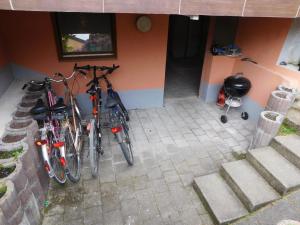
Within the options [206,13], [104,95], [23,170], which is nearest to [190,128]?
[104,95]

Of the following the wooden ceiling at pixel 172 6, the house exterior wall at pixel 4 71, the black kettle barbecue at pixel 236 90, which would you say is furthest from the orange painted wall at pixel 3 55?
the black kettle barbecue at pixel 236 90

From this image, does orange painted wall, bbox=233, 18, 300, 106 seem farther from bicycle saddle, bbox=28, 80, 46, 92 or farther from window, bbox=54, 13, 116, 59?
bicycle saddle, bbox=28, 80, 46, 92

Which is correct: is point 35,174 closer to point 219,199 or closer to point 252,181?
point 219,199

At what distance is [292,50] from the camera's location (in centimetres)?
423

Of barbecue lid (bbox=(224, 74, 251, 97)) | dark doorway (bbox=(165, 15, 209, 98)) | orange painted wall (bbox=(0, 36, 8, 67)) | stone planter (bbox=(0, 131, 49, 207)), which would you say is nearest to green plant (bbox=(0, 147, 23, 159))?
stone planter (bbox=(0, 131, 49, 207))

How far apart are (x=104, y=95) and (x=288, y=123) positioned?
390 centimetres

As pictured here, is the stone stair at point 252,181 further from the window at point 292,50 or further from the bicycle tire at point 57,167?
the bicycle tire at point 57,167

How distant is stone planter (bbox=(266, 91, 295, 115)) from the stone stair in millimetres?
523

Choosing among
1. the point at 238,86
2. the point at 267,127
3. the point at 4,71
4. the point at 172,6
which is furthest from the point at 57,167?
the point at 238,86

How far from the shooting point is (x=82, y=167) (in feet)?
12.0

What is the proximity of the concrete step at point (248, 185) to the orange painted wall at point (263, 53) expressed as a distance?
2083 mm

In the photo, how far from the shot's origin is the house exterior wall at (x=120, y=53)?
4.01 metres

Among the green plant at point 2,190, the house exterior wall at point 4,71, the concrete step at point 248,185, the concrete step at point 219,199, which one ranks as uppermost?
the house exterior wall at point 4,71

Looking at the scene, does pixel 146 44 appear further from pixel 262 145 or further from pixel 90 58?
pixel 262 145
